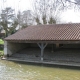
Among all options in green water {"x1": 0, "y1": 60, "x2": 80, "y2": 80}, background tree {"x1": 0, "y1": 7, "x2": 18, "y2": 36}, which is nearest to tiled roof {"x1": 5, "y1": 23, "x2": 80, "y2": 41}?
green water {"x1": 0, "y1": 60, "x2": 80, "y2": 80}

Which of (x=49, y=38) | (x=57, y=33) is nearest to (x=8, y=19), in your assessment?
(x=57, y=33)

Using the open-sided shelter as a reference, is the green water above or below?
below

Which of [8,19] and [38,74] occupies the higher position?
[8,19]

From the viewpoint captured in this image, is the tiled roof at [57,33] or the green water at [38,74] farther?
the tiled roof at [57,33]

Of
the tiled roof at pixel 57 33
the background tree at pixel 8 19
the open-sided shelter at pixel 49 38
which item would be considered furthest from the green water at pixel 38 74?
the background tree at pixel 8 19

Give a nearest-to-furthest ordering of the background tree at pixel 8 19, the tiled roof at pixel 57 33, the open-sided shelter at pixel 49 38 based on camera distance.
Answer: the open-sided shelter at pixel 49 38
the tiled roof at pixel 57 33
the background tree at pixel 8 19

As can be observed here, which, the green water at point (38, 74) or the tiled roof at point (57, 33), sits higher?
the tiled roof at point (57, 33)

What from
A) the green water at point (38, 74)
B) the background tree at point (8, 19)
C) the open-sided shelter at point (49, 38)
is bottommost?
the green water at point (38, 74)

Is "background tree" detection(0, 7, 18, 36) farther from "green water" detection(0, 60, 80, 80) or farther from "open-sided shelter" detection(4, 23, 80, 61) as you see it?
"green water" detection(0, 60, 80, 80)

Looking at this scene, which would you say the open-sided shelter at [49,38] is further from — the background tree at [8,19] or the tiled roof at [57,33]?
the background tree at [8,19]

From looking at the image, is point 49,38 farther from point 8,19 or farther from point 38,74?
point 8,19

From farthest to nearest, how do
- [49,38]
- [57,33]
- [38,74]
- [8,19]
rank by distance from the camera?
[8,19]
[57,33]
[49,38]
[38,74]

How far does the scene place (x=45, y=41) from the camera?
16.4 meters

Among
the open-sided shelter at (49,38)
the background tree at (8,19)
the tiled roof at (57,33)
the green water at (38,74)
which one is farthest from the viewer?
the background tree at (8,19)
